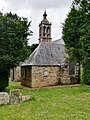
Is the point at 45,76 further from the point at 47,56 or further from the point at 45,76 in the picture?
the point at 47,56

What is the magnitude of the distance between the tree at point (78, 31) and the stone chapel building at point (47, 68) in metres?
5.42

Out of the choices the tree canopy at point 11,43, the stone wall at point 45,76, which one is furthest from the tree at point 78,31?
the stone wall at point 45,76

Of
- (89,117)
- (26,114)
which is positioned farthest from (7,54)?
(89,117)

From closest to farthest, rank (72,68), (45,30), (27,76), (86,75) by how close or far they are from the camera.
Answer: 1. (86,75)
2. (27,76)
3. (72,68)
4. (45,30)

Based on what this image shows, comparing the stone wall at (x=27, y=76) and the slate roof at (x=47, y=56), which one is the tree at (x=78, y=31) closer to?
the slate roof at (x=47, y=56)

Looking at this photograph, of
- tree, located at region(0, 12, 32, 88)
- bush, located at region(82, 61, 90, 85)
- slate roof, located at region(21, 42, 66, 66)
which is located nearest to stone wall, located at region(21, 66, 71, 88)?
slate roof, located at region(21, 42, 66, 66)

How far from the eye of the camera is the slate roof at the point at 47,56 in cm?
2909

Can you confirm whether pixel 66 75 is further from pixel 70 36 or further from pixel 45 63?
pixel 70 36

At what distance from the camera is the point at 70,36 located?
2306 centimetres

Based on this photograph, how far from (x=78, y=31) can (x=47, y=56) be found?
884cm

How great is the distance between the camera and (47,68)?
29109 millimetres

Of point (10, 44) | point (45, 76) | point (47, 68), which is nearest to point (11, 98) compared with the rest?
point (10, 44)

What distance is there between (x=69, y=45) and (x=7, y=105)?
10.6 m

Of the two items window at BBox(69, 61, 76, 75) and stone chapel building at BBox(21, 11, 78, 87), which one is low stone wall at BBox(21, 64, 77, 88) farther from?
window at BBox(69, 61, 76, 75)
